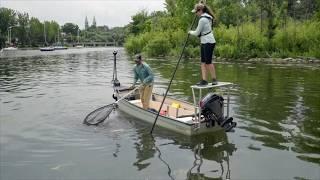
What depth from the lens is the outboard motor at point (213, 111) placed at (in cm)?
1277

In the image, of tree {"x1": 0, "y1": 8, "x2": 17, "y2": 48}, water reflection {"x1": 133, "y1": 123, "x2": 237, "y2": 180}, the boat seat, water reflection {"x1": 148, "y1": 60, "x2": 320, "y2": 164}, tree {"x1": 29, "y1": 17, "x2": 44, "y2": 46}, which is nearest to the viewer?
water reflection {"x1": 133, "y1": 123, "x2": 237, "y2": 180}

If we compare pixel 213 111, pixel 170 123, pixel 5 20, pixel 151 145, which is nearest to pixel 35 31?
pixel 5 20

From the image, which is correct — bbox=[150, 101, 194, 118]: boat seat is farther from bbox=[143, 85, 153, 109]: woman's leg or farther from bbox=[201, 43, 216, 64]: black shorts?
bbox=[201, 43, 216, 64]: black shorts

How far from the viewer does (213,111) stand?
1295cm

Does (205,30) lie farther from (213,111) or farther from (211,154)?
(211,154)

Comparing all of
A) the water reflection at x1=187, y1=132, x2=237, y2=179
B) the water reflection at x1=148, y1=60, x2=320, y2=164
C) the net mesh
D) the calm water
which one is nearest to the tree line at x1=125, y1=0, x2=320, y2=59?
the water reflection at x1=148, y1=60, x2=320, y2=164

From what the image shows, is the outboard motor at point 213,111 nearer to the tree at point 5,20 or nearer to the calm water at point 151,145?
the calm water at point 151,145

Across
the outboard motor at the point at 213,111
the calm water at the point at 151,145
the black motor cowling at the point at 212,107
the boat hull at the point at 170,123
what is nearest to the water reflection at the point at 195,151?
the calm water at the point at 151,145

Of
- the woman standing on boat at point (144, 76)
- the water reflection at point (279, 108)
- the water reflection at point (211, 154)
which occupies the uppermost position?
the woman standing on boat at point (144, 76)

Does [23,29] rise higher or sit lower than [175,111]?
higher

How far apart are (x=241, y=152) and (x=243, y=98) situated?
9.77 metres

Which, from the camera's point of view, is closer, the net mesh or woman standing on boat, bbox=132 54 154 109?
woman standing on boat, bbox=132 54 154 109

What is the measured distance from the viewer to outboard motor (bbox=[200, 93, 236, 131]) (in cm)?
1277

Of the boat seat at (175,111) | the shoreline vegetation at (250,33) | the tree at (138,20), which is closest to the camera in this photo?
the boat seat at (175,111)
